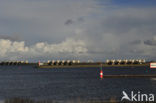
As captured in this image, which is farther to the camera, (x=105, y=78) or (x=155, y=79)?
(x=105, y=78)

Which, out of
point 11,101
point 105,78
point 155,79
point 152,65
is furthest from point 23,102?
point 105,78

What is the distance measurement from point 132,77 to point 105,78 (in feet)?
35.6

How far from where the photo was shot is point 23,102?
106 feet

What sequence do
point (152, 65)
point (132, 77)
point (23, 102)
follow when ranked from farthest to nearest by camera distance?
point (132, 77) < point (152, 65) < point (23, 102)

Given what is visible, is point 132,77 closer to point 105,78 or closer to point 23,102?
point 105,78

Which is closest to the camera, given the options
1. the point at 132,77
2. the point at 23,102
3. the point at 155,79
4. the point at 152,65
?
the point at 23,102

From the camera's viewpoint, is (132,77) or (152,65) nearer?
(152,65)

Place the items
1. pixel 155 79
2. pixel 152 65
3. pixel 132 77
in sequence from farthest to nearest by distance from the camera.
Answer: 1. pixel 132 77
2. pixel 155 79
3. pixel 152 65

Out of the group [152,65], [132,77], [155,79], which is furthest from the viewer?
[132,77]

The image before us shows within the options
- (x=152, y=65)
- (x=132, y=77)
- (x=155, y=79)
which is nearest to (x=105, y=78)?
(x=132, y=77)

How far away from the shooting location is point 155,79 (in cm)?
10006

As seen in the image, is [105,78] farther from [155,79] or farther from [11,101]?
[11,101]

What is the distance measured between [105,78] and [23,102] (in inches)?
3257

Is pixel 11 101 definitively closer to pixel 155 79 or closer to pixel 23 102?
pixel 23 102
